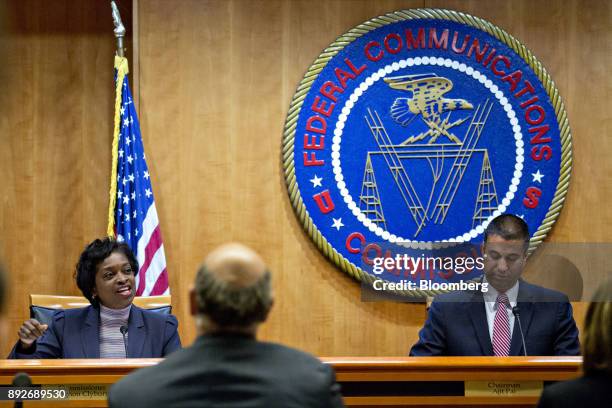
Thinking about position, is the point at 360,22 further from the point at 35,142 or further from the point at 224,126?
the point at 35,142

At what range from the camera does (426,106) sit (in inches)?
177

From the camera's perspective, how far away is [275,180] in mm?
4473

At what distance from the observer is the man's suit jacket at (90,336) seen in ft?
11.0

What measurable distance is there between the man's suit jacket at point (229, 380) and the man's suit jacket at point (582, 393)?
0.50 m

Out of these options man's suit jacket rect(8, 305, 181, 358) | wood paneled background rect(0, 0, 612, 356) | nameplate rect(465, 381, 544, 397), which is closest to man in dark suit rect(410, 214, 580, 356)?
nameplate rect(465, 381, 544, 397)


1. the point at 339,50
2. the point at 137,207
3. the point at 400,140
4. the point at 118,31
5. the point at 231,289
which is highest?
the point at 118,31

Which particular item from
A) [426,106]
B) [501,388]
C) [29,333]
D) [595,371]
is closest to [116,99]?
[29,333]

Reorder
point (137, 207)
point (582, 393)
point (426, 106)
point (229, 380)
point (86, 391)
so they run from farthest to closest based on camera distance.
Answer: point (426, 106) < point (137, 207) < point (86, 391) < point (582, 393) < point (229, 380)

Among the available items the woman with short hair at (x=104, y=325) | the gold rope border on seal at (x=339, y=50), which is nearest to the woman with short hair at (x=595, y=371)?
the woman with short hair at (x=104, y=325)

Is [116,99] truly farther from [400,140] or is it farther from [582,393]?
[582,393]

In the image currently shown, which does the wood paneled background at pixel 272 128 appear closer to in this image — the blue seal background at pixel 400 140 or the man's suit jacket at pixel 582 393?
the blue seal background at pixel 400 140

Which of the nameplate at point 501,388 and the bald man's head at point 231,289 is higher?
the bald man's head at point 231,289

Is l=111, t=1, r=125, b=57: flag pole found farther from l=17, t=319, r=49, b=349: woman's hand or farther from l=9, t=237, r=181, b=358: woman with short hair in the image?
l=17, t=319, r=49, b=349: woman's hand

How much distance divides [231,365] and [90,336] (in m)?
2.01
